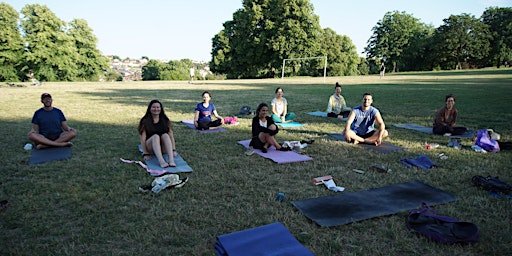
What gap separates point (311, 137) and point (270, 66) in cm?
3803

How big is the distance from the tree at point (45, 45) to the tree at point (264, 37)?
63.2ft

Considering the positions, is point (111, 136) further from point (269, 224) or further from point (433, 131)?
point (433, 131)

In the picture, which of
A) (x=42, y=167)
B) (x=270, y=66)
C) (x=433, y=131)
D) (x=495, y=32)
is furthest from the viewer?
(x=495, y=32)

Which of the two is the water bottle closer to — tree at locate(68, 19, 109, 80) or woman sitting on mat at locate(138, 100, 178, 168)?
woman sitting on mat at locate(138, 100, 178, 168)

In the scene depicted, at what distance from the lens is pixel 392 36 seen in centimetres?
5631

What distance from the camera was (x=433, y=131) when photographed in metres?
7.61

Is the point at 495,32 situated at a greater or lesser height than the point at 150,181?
greater

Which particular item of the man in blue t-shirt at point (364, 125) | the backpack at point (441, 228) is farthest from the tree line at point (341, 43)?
the backpack at point (441, 228)

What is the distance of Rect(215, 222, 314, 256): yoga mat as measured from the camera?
2.56m

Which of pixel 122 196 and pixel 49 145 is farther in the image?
pixel 49 145

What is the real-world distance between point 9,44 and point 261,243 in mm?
45858

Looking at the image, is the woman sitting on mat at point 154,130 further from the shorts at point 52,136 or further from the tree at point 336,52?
the tree at point 336,52

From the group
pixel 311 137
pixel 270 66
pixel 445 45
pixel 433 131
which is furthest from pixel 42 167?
pixel 445 45

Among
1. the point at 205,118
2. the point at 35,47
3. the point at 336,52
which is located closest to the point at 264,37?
the point at 336,52
